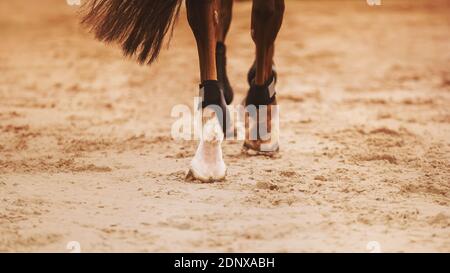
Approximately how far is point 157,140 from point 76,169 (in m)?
0.65

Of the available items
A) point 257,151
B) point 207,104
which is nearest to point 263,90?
point 257,151

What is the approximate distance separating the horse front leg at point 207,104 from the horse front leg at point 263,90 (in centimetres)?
49

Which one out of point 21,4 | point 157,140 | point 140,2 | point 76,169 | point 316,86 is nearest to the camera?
point 140,2

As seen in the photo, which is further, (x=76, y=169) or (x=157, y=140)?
(x=157, y=140)

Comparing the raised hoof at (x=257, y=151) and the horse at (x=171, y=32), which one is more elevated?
the horse at (x=171, y=32)

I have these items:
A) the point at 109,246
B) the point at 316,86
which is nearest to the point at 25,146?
the point at 109,246

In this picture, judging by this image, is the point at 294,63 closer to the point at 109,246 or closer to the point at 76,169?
the point at 76,169

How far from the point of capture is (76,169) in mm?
3326

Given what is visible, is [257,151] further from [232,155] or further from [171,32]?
[171,32]

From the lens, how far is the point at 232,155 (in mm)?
3582

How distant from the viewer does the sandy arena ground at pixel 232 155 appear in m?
2.50

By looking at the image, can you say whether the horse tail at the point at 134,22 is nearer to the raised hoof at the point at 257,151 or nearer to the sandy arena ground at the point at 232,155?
the sandy arena ground at the point at 232,155

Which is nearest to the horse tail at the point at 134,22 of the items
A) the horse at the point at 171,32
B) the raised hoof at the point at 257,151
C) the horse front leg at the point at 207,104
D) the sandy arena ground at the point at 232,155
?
the horse at the point at 171,32

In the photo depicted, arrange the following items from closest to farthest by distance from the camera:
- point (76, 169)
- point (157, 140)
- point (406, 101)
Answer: point (76, 169), point (157, 140), point (406, 101)
